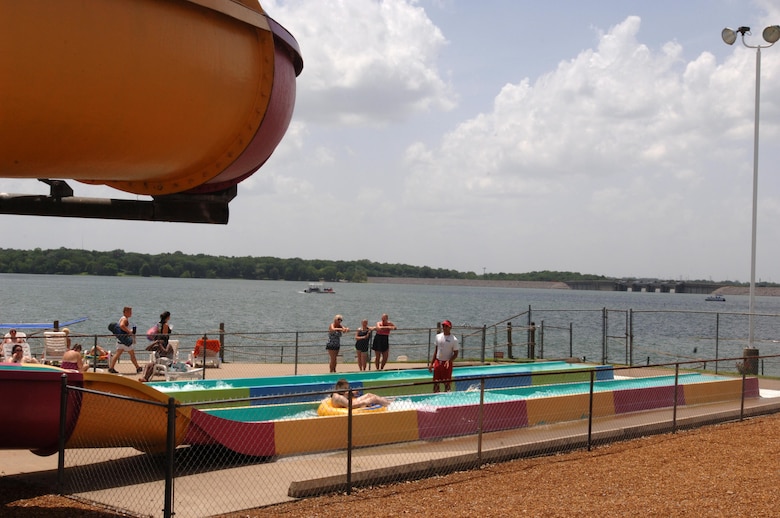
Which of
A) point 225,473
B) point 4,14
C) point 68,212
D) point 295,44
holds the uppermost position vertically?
point 295,44

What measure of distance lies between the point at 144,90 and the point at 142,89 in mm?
16

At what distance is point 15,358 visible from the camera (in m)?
13.9

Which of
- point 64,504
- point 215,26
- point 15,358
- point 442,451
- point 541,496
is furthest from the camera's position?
point 15,358

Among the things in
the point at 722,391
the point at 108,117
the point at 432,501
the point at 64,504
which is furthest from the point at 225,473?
the point at 722,391

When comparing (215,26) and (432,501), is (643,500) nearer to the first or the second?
(432,501)

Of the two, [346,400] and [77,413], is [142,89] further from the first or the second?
[346,400]

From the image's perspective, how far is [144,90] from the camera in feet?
17.5

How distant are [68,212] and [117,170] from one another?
4.68ft

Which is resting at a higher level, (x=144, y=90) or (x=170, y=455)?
(x=144, y=90)

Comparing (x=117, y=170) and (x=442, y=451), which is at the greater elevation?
(x=117, y=170)

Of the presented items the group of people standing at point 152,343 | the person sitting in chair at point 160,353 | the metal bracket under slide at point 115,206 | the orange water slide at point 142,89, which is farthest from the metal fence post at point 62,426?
the group of people standing at point 152,343

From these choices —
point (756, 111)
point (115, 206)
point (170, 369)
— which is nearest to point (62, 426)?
point (115, 206)

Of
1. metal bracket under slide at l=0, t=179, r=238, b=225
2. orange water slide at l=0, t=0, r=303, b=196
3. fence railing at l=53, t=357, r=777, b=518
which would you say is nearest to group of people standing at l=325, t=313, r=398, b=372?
fence railing at l=53, t=357, r=777, b=518

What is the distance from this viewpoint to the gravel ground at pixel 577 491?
7.52 meters
